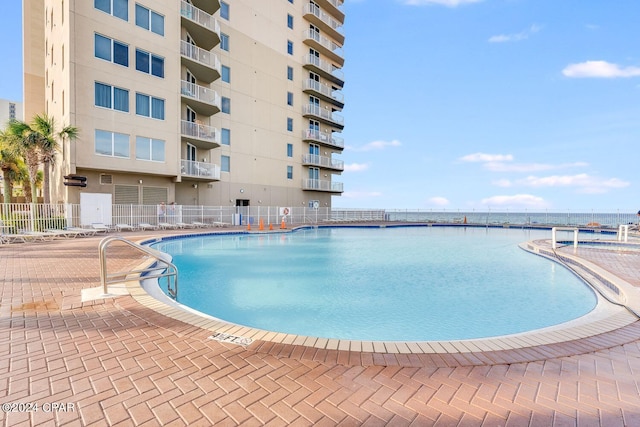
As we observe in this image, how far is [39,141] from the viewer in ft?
50.3

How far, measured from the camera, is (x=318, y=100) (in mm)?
32062

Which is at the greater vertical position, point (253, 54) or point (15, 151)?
point (253, 54)

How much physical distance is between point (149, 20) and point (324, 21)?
61.0 ft

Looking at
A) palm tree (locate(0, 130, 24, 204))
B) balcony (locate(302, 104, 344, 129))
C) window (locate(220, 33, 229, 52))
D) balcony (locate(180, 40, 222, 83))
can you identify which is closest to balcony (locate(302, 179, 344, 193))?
balcony (locate(302, 104, 344, 129))

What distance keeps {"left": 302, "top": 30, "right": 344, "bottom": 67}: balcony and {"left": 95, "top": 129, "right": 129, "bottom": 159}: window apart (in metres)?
20.0

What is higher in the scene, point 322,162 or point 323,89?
point 323,89

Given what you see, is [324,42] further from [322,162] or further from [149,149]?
[149,149]

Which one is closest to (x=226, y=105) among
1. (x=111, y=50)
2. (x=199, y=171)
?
(x=199, y=171)

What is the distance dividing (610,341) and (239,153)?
2408cm

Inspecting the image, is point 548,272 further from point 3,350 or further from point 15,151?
point 15,151

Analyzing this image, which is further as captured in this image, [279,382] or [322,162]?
[322,162]

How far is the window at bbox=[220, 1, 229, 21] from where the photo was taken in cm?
2323

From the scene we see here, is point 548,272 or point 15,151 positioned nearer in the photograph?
point 548,272

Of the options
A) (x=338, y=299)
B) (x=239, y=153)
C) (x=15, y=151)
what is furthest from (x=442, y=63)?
(x=15, y=151)
